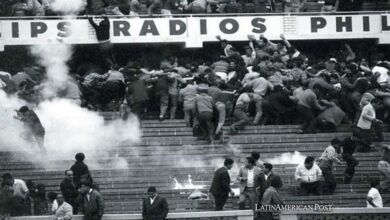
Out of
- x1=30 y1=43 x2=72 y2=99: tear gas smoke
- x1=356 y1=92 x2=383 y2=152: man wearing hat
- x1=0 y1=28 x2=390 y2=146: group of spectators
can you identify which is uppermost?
x1=30 y1=43 x2=72 y2=99: tear gas smoke

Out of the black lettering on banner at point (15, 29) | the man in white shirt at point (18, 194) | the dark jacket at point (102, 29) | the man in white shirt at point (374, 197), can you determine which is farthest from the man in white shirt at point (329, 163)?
the black lettering on banner at point (15, 29)

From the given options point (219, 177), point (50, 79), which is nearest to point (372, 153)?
point (219, 177)

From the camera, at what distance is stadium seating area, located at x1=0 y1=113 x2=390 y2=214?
2755 cm

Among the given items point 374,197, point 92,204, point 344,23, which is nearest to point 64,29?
point 344,23

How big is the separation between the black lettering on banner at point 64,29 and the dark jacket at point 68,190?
981 cm

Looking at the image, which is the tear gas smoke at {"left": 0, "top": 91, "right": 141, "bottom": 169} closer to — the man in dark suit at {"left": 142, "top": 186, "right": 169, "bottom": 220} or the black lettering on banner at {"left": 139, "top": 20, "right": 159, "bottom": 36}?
the black lettering on banner at {"left": 139, "top": 20, "right": 159, "bottom": 36}

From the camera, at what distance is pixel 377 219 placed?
26016 millimetres

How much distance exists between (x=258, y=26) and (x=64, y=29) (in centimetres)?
537

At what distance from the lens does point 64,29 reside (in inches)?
1377

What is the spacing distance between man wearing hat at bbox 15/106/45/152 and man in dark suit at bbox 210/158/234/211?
506 centimetres

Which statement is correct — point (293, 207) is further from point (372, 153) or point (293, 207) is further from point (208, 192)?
point (372, 153)

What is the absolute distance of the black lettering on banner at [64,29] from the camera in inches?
1375

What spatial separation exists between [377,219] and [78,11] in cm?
1262

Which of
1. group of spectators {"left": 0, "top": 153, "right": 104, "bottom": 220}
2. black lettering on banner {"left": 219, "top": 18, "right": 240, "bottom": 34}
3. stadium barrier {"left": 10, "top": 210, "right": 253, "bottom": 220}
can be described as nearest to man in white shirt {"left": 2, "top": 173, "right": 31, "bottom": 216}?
group of spectators {"left": 0, "top": 153, "right": 104, "bottom": 220}
